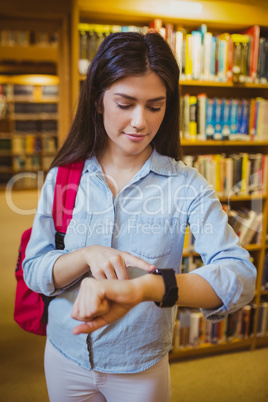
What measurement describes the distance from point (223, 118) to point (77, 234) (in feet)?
5.73

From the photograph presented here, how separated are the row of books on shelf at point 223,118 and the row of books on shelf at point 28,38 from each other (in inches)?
184

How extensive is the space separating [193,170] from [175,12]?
5.17 feet

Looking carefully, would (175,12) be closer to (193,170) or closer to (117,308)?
(193,170)

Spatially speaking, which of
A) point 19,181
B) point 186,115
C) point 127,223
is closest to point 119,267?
point 127,223

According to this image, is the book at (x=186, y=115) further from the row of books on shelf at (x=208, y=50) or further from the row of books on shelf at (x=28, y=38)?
the row of books on shelf at (x=28, y=38)

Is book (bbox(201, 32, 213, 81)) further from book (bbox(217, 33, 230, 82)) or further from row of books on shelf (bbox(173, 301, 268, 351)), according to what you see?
row of books on shelf (bbox(173, 301, 268, 351))

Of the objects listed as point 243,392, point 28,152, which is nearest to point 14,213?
point 28,152

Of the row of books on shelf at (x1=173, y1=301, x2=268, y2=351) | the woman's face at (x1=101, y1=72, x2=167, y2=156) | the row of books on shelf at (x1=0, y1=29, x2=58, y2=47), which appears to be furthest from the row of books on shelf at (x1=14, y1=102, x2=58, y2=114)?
the woman's face at (x1=101, y1=72, x2=167, y2=156)

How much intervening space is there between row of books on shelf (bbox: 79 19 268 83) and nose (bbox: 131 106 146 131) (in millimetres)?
1428

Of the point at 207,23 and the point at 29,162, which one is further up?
the point at 207,23

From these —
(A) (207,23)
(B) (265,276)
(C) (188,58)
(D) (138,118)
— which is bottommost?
Result: (B) (265,276)

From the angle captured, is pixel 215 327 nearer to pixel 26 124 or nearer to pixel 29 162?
pixel 29 162

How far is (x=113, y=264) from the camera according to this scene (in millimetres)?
745

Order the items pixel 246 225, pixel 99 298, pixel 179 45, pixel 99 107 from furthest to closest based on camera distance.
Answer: pixel 246 225, pixel 179 45, pixel 99 107, pixel 99 298
